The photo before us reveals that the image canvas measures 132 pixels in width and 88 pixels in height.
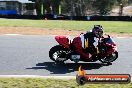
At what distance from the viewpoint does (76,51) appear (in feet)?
36.9

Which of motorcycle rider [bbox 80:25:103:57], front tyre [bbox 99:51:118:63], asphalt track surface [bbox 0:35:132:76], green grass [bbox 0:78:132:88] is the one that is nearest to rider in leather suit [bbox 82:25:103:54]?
motorcycle rider [bbox 80:25:103:57]

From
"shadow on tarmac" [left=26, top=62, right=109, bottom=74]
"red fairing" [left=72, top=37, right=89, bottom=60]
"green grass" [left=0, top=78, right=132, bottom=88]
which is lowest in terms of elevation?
"shadow on tarmac" [left=26, top=62, right=109, bottom=74]

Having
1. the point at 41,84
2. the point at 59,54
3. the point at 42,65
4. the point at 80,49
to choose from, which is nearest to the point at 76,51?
the point at 80,49

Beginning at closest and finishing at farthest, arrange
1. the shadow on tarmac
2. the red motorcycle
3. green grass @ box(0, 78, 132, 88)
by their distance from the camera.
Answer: green grass @ box(0, 78, 132, 88) < the shadow on tarmac < the red motorcycle

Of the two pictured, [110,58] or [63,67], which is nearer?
[63,67]

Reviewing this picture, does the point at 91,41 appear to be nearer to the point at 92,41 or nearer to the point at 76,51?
the point at 92,41

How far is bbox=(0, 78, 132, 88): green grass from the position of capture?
775 cm

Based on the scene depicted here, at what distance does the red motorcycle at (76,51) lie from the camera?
11203mm

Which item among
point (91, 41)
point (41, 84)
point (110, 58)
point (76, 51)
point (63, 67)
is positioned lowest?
point (63, 67)

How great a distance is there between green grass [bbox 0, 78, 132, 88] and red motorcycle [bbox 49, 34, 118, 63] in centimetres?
285

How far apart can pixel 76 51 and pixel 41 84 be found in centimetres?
346

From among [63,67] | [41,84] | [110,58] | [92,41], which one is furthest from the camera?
[110,58]

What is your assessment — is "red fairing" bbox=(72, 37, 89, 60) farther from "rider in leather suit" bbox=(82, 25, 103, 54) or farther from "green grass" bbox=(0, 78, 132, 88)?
"green grass" bbox=(0, 78, 132, 88)

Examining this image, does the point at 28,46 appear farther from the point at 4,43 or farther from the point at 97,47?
the point at 97,47
